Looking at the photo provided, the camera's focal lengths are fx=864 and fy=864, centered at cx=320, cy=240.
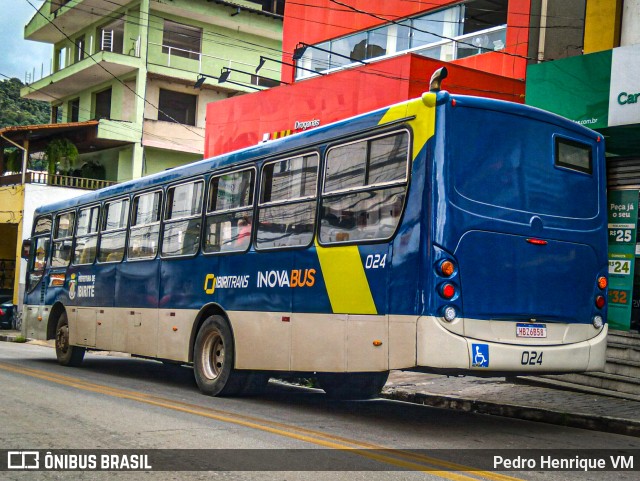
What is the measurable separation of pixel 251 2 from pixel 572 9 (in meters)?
25.5

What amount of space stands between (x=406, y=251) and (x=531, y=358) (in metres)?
1.66

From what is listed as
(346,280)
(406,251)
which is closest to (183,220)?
(346,280)

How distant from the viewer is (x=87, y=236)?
16344 mm

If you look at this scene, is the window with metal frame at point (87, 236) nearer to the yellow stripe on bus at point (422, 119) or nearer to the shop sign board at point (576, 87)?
the shop sign board at point (576, 87)

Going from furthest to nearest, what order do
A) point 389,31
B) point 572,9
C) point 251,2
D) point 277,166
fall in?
1. point 251,2
2. point 389,31
3. point 572,9
4. point 277,166

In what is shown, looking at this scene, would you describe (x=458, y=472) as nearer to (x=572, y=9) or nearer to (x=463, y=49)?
(x=572, y=9)

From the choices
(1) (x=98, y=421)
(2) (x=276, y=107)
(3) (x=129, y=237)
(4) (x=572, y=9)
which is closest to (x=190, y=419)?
(1) (x=98, y=421)

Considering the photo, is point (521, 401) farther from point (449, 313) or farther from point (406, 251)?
point (406, 251)

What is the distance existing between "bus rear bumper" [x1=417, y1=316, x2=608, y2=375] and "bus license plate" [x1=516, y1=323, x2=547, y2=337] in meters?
0.10

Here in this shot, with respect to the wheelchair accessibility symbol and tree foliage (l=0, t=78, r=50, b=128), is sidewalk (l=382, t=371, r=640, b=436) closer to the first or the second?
the wheelchair accessibility symbol

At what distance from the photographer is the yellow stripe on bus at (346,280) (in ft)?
29.7

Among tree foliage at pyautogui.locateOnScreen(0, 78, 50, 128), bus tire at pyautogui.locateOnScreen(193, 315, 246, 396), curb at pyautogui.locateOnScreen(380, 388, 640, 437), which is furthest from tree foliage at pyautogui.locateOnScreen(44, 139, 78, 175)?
curb at pyautogui.locateOnScreen(380, 388, 640, 437)

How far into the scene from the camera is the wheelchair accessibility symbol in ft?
27.2

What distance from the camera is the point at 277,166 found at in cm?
1090
